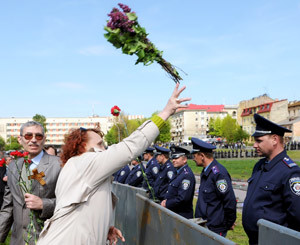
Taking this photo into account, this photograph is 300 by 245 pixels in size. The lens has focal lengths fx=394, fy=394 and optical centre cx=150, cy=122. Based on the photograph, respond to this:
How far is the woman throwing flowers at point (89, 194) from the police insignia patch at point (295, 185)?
59.6 inches

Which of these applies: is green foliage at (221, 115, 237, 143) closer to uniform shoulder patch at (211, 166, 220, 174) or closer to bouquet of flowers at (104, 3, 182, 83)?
uniform shoulder patch at (211, 166, 220, 174)

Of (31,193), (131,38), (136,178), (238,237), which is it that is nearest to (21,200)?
(31,193)

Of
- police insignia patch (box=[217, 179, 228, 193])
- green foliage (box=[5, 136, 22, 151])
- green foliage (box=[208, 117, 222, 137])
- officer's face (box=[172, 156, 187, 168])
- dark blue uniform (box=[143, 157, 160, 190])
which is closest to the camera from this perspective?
police insignia patch (box=[217, 179, 228, 193])

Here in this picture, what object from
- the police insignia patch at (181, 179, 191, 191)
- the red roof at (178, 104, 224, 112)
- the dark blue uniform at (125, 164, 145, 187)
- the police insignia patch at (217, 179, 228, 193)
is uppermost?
the red roof at (178, 104, 224, 112)

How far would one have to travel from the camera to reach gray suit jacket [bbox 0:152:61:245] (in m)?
3.47

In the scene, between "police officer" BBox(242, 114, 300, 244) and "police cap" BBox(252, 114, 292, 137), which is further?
"police cap" BBox(252, 114, 292, 137)

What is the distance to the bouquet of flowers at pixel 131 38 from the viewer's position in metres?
3.05

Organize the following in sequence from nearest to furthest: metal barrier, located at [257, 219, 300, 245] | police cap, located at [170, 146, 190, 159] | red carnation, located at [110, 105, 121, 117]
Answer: metal barrier, located at [257, 219, 300, 245], red carnation, located at [110, 105, 121, 117], police cap, located at [170, 146, 190, 159]

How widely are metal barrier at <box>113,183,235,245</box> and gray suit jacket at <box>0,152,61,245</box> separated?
1.00 metres

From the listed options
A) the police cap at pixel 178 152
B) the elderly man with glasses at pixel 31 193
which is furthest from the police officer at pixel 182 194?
the elderly man with glasses at pixel 31 193

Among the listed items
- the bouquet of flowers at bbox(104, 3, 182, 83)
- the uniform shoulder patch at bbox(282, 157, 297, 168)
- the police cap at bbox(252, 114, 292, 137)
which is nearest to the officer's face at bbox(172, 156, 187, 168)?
the police cap at bbox(252, 114, 292, 137)

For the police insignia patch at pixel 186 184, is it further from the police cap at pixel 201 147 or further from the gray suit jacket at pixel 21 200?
the gray suit jacket at pixel 21 200

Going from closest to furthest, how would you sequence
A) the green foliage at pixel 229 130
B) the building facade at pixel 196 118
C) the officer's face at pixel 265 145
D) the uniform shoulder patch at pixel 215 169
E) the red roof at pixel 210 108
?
the officer's face at pixel 265 145 < the uniform shoulder patch at pixel 215 169 < the green foliage at pixel 229 130 < the building facade at pixel 196 118 < the red roof at pixel 210 108

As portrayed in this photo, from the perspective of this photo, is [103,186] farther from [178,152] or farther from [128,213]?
[178,152]
